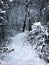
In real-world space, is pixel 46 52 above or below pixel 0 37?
below

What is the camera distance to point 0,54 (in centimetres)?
1631

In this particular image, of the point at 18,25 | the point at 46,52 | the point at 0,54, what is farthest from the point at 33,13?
the point at 18,25

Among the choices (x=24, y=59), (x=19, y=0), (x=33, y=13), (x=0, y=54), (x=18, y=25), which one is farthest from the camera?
(x=18, y=25)

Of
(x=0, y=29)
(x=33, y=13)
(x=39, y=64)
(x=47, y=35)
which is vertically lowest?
(x=39, y=64)

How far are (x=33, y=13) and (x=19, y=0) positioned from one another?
14.7 meters

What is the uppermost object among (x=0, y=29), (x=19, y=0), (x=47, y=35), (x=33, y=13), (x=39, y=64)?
(x=19, y=0)

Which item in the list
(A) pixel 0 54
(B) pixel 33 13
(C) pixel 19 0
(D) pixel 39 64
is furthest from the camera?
(C) pixel 19 0

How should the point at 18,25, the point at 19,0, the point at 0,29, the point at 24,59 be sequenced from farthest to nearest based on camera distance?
the point at 18,25
the point at 19,0
the point at 0,29
the point at 24,59

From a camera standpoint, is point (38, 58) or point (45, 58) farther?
point (38, 58)

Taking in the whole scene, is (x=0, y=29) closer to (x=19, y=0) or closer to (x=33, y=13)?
(x=33, y=13)

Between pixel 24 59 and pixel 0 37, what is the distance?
22.1 feet

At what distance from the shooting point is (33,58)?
569 inches

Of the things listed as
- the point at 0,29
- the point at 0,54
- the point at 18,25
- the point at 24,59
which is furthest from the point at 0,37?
the point at 18,25

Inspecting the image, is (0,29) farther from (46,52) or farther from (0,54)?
(46,52)
